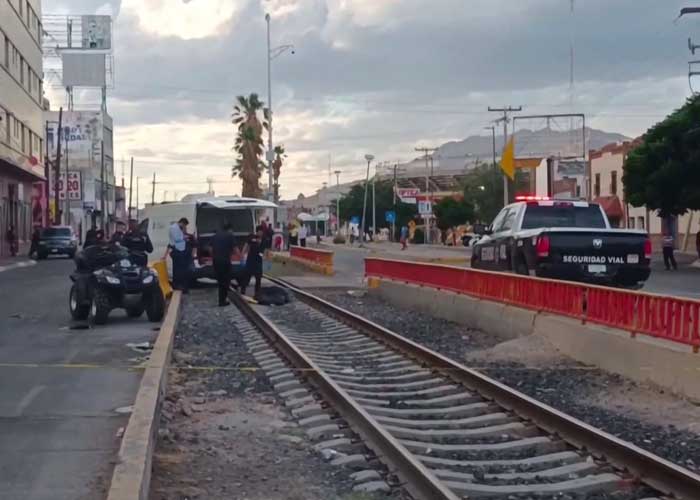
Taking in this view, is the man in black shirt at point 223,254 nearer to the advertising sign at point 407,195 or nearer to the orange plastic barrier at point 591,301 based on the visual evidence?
the orange plastic barrier at point 591,301

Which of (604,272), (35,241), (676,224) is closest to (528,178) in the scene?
(676,224)

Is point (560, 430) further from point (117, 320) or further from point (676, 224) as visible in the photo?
point (676, 224)

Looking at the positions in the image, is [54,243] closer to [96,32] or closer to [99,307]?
[99,307]

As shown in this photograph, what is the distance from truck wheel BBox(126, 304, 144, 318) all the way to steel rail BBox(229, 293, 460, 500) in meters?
5.83

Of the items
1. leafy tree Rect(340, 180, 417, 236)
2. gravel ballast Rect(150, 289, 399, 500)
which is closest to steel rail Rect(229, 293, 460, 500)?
gravel ballast Rect(150, 289, 399, 500)

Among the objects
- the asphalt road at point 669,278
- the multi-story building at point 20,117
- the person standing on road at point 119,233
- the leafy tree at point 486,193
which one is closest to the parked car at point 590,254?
the asphalt road at point 669,278

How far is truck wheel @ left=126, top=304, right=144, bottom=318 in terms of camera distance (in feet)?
64.2

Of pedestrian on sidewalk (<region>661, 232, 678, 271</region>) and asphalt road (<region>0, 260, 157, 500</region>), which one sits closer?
asphalt road (<region>0, 260, 157, 500</region>)

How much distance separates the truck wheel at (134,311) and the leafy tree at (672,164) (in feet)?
97.3

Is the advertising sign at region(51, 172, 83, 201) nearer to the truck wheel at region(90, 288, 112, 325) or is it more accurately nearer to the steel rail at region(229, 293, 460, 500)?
the truck wheel at region(90, 288, 112, 325)

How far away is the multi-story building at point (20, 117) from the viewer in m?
60.0

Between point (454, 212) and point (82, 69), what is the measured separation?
36746 mm

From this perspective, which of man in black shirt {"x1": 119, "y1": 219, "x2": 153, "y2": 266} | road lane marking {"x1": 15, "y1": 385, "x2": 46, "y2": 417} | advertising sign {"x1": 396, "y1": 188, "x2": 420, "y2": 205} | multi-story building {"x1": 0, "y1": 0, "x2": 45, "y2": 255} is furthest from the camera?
advertising sign {"x1": 396, "y1": 188, "x2": 420, "y2": 205}

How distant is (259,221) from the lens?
31.6 metres
